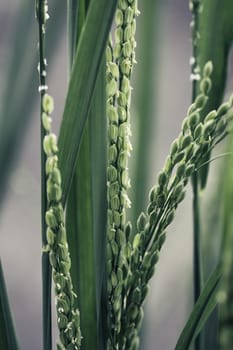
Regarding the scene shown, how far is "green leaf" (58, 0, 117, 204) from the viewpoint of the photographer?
41 cm

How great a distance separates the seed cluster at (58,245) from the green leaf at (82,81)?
32 mm

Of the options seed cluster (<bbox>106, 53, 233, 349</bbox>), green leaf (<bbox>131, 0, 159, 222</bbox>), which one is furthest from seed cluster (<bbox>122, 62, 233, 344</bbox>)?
green leaf (<bbox>131, 0, 159, 222</bbox>)

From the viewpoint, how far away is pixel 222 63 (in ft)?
1.65

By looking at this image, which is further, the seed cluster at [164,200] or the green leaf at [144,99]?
the green leaf at [144,99]

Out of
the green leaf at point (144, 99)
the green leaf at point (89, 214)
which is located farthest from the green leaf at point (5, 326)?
the green leaf at point (144, 99)

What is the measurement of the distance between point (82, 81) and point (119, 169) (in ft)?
0.17

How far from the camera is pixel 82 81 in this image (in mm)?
419

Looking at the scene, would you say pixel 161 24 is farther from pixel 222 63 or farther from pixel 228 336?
pixel 228 336

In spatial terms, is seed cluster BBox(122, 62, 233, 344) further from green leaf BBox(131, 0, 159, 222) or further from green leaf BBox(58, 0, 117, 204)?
green leaf BBox(131, 0, 159, 222)

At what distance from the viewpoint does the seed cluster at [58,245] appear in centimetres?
38

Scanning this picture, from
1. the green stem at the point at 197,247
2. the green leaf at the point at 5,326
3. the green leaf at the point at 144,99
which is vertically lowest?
the green leaf at the point at 5,326

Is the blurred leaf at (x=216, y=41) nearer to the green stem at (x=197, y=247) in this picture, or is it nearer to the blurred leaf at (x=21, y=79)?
the green stem at (x=197, y=247)

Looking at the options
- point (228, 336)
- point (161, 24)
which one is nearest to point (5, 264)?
point (161, 24)

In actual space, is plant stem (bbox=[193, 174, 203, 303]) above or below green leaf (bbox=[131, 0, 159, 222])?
below
